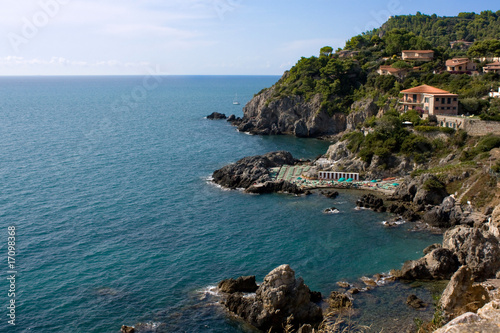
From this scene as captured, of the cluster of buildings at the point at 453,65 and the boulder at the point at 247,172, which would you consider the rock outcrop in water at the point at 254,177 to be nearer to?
the boulder at the point at 247,172

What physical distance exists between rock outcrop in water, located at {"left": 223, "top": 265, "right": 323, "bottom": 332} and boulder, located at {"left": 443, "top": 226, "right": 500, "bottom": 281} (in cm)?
1512

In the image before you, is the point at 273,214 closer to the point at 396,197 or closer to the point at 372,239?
the point at 372,239

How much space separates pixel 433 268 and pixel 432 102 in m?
43.0

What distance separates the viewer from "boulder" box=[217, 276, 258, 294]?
37.1 meters

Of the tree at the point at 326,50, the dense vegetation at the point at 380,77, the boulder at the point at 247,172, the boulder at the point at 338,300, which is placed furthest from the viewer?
the tree at the point at 326,50

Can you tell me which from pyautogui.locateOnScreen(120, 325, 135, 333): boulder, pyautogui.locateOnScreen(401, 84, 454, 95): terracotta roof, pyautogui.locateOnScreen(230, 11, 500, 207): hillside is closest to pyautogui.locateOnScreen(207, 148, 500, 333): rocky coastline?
pyautogui.locateOnScreen(230, 11, 500, 207): hillside

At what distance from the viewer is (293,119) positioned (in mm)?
109688

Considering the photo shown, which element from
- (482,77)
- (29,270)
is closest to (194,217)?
(29,270)

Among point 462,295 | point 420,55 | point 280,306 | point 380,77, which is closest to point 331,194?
point 280,306

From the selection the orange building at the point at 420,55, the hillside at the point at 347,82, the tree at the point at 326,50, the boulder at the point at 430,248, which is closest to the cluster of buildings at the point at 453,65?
the orange building at the point at 420,55

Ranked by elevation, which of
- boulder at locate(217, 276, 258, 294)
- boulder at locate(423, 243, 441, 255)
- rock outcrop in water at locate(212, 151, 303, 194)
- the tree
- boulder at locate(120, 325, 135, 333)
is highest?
the tree

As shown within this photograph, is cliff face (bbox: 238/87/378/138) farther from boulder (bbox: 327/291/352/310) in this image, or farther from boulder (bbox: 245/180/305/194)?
boulder (bbox: 327/291/352/310)

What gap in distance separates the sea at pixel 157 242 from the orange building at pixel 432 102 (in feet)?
68.4

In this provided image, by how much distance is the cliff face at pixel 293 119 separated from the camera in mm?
104375
